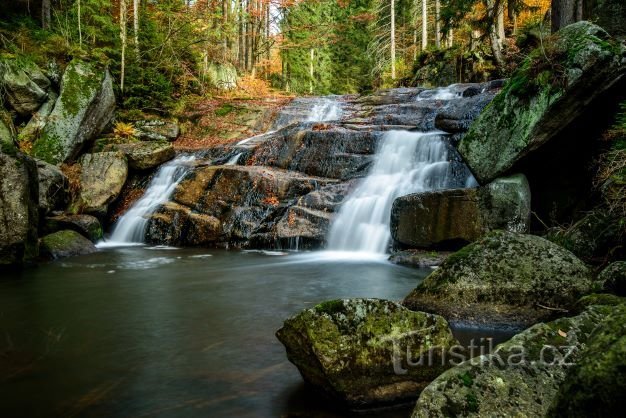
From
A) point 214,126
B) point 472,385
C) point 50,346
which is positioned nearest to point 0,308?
point 50,346

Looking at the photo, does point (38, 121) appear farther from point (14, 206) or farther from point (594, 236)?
point (594, 236)

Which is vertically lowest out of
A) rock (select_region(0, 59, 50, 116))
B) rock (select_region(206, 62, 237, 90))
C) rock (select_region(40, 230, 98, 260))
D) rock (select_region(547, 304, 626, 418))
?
rock (select_region(40, 230, 98, 260))

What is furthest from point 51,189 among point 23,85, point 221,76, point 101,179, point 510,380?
point 221,76

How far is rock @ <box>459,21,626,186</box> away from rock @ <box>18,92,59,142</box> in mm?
11336

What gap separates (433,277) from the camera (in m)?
4.93

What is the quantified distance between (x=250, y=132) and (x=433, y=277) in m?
13.8

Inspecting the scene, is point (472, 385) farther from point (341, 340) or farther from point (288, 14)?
point (288, 14)

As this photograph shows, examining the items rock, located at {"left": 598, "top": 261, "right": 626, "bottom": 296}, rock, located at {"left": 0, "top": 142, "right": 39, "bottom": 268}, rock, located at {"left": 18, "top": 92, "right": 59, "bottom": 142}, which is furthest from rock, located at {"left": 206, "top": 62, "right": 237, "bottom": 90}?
rock, located at {"left": 598, "top": 261, "right": 626, "bottom": 296}

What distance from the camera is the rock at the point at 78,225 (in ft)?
34.0

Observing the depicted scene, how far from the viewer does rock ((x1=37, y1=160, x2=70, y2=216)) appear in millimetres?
10219

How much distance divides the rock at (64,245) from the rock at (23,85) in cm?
472

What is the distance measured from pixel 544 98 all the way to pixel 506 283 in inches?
141

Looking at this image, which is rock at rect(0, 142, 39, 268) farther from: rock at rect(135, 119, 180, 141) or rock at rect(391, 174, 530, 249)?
rock at rect(135, 119, 180, 141)

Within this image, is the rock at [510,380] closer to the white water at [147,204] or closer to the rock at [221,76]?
the white water at [147,204]
